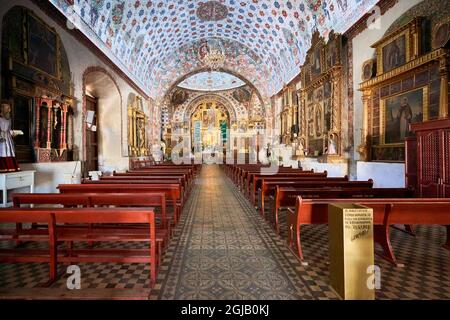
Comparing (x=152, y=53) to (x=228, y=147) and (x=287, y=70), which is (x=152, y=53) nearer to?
(x=287, y=70)

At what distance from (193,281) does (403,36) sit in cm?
760

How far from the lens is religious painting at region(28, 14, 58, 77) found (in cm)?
687

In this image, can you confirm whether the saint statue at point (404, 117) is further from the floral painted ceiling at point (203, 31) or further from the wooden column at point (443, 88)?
the floral painted ceiling at point (203, 31)

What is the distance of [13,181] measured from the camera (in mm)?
5266

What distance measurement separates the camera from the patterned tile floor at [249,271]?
287cm

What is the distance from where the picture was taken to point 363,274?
8.71 feet

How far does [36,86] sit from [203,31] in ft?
41.6

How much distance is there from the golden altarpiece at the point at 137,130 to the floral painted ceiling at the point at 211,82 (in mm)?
9730

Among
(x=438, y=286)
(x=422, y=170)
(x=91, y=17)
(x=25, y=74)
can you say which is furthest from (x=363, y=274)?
(x=91, y=17)

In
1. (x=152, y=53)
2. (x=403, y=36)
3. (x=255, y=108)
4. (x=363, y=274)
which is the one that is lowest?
(x=363, y=274)

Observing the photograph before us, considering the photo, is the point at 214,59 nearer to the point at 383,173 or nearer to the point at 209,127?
the point at 209,127

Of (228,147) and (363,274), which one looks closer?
(363,274)

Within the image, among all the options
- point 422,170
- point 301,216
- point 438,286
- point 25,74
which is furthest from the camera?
point 25,74

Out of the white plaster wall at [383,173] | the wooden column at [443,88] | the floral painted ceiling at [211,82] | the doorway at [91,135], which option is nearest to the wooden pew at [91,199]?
the wooden column at [443,88]
